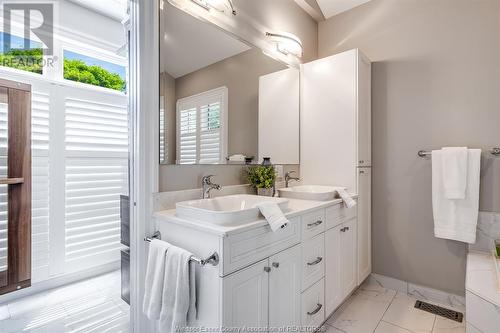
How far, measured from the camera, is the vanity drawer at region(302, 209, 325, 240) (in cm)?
148

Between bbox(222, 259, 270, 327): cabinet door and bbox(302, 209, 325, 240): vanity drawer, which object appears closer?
bbox(222, 259, 270, 327): cabinet door

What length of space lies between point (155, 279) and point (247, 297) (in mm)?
420

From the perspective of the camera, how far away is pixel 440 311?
6.40 feet

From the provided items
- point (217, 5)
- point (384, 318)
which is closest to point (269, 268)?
point (384, 318)

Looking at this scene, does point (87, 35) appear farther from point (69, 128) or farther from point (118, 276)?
point (118, 276)

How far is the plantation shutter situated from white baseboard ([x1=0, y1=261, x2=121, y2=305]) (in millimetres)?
65

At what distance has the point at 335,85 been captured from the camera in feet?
7.34

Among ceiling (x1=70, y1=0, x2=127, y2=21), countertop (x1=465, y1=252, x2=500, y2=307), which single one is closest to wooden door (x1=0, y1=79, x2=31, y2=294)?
ceiling (x1=70, y1=0, x2=127, y2=21)

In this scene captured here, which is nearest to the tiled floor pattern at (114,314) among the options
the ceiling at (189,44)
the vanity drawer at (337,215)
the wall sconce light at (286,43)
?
→ the vanity drawer at (337,215)

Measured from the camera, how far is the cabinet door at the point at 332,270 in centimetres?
169

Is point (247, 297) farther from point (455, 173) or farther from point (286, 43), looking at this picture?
point (286, 43)

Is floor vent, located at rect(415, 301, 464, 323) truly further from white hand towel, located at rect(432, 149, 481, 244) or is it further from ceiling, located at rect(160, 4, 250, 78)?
ceiling, located at rect(160, 4, 250, 78)

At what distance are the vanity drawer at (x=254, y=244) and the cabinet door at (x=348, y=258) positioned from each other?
0.67m

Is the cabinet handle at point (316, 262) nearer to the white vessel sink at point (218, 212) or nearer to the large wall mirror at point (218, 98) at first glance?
the white vessel sink at point (218, 212)
